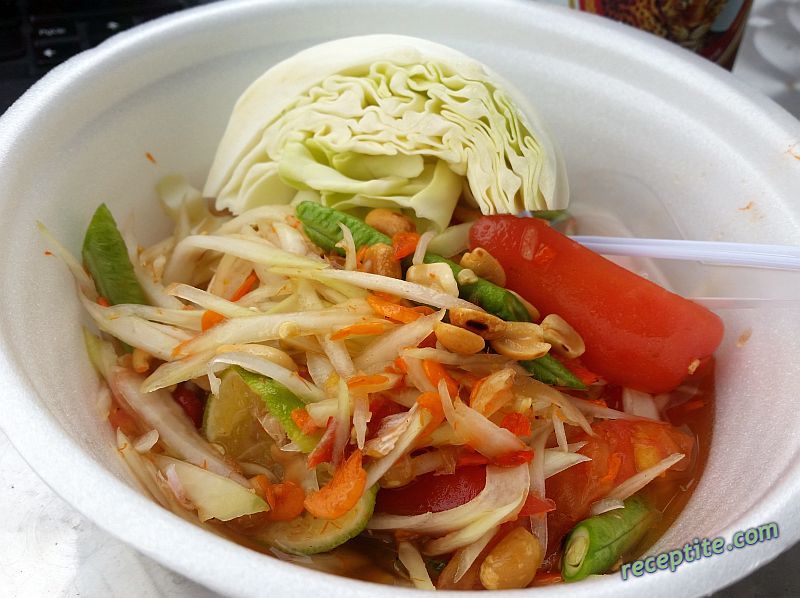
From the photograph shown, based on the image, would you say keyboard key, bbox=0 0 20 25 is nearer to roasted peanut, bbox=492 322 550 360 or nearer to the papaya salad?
the papaya salad

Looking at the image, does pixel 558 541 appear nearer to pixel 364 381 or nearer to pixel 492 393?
pixel 492 393

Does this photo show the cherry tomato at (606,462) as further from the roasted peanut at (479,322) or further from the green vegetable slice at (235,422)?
the green vegetable slice at (235,422)

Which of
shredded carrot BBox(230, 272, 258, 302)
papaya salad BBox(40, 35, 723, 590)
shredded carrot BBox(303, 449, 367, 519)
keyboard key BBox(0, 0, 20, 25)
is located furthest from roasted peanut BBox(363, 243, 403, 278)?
keyboard key BBox(0, 0, 20, 25)

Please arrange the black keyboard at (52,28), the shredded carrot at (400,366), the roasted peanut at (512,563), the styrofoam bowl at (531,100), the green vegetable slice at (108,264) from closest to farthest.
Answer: the styrofoam bowl at (531,100), the roasted peanut at (512,563), the shredded carrot at (400,366), the green vegetable slice at (108,264), the black keyboard at (52,28)

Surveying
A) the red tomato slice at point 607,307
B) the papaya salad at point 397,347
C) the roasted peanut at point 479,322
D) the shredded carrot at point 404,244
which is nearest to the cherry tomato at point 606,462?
the papaya salad at point 397,347

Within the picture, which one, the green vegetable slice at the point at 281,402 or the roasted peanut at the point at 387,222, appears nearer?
the green vegetable slice at the point at 281,402
